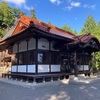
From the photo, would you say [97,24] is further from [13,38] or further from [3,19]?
[3,19]

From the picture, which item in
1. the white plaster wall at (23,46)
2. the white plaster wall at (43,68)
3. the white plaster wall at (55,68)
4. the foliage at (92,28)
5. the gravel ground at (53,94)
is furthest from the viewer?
the foliage at (92,28)

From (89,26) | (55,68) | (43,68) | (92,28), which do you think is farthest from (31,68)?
(89,26)

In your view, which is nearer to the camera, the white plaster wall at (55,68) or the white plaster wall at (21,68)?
the white plaster wall at (55,68)

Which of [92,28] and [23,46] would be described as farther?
[92,28]

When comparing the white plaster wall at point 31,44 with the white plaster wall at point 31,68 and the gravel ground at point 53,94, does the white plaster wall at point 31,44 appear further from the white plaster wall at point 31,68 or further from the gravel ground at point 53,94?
the gravel ground at point 53,94

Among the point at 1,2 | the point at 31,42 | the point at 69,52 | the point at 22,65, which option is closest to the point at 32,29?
the point at 31,42

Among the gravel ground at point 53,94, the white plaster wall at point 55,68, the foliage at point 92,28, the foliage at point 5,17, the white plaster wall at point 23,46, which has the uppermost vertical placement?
the foliage at point 5,17

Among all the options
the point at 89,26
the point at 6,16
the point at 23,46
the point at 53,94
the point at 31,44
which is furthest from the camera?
the point at 6,16


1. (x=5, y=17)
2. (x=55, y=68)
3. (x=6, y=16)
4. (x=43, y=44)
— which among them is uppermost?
(x=6, y=16)

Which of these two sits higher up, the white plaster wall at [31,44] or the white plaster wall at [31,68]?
the white plaster wall at [31,44]

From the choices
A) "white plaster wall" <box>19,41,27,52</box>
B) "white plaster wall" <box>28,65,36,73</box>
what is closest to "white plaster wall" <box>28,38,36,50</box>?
"white plaster wall" <box>19,41,27,52</box>

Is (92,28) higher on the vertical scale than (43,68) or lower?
higher

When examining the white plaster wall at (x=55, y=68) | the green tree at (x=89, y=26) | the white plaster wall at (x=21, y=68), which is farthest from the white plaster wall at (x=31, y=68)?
the green tree at (x=89, y=26)

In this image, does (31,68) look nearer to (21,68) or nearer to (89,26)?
(21,68)
